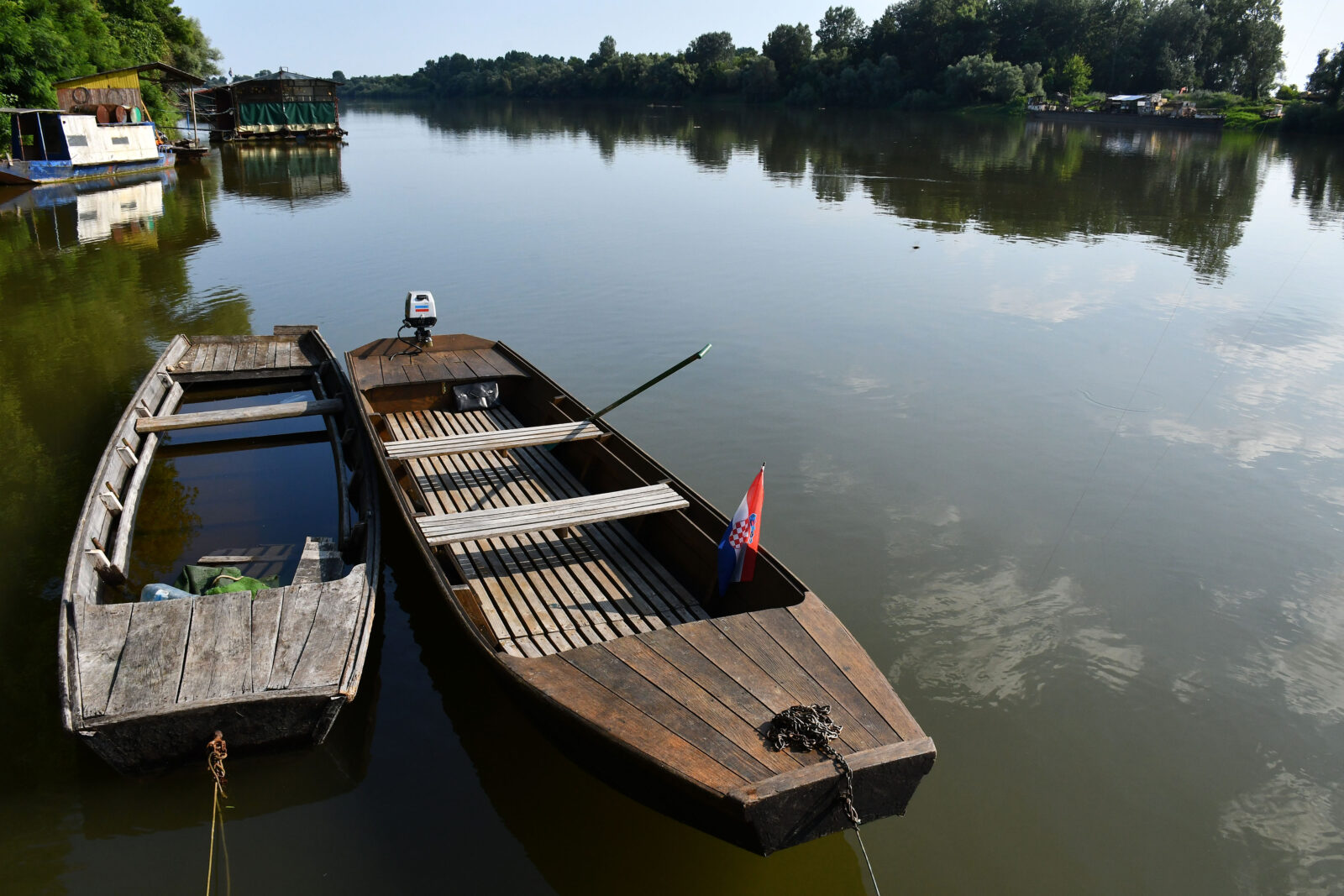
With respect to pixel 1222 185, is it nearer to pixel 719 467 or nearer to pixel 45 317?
pixel 719 467

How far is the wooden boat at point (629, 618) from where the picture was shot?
191 inches

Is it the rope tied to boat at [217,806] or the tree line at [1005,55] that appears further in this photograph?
the tree line at [1005,55]

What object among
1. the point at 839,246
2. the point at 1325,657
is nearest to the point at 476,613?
the point at 1325,657

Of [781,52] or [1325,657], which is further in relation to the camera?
[781,52]

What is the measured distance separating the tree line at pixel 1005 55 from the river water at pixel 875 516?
2545 inches

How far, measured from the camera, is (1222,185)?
37.8m

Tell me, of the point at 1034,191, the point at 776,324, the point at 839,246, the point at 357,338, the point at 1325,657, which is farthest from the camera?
the point at 1034,191

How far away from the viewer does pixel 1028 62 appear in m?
86.5

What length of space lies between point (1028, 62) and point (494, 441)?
94670 mm

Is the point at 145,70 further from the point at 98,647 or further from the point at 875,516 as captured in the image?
the point at 875,516

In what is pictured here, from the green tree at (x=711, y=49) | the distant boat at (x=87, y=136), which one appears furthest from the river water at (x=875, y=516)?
the green tree at (x=711, y=49)

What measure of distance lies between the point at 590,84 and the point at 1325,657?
12975 centimetres

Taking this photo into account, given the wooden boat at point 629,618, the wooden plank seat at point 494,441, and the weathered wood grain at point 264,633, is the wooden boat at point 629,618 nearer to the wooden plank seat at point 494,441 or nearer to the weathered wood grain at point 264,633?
the wooden plank seat at point 494,441

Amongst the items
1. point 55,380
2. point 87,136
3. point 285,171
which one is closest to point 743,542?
point 55,380
